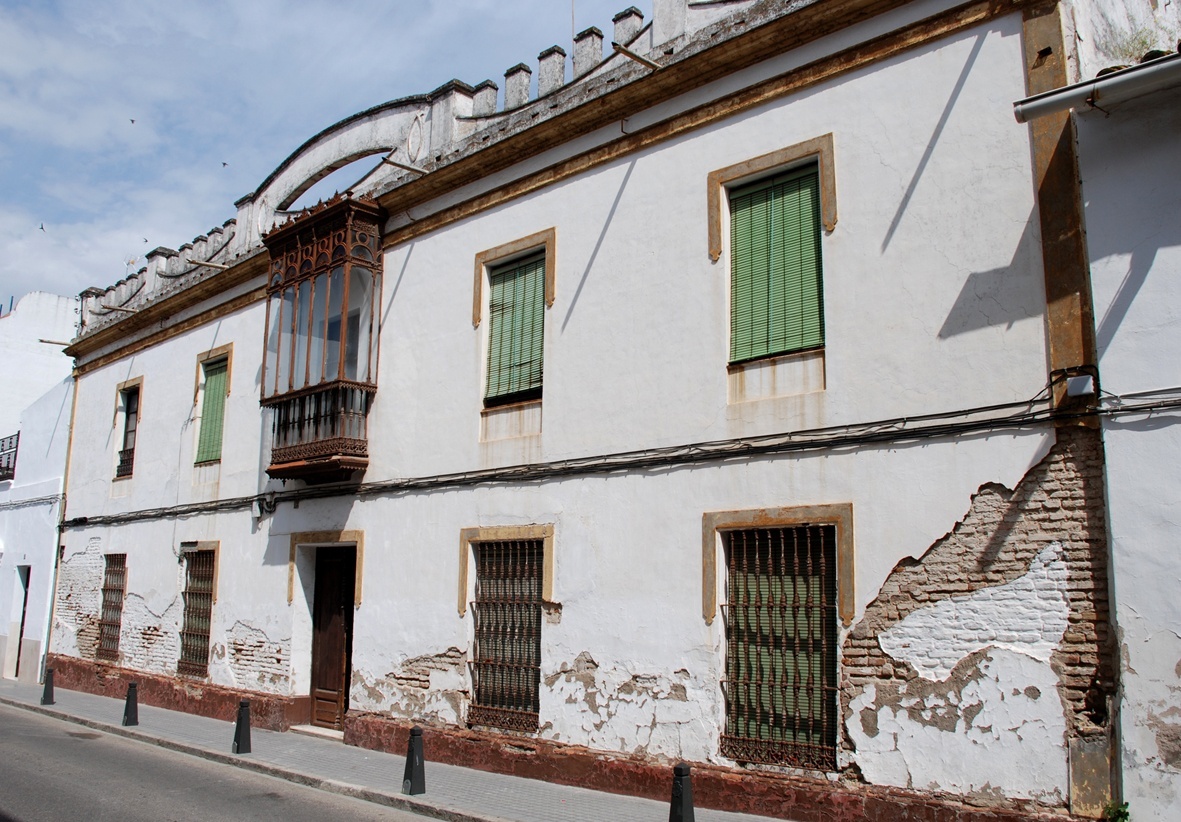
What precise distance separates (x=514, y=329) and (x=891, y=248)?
14.0 feet

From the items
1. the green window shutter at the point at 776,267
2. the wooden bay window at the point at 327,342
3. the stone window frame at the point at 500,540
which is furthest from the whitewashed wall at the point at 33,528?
the green window shutter at the point at 776,267

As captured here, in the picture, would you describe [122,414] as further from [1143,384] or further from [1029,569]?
[1143,384]

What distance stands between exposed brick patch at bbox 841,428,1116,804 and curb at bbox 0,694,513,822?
10.2ft

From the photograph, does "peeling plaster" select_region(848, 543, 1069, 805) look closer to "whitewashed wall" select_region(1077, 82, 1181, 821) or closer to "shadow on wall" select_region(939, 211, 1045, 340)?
"whitewashed wall" select_region(1077, 82, 1181, 821)

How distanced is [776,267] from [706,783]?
164 inches

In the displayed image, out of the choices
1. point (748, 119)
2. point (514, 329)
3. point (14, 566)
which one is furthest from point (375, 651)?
point (14, 566)

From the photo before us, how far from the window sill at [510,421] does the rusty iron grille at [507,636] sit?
110 centimetres

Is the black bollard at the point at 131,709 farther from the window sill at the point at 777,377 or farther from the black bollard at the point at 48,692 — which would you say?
the window sill at the point at 777,377

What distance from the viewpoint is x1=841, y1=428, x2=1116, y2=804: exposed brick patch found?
6.06 meters

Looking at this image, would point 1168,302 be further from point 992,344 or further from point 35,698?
point 35,698

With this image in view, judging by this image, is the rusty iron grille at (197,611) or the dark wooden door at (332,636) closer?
the dark wooden door at (332,636)

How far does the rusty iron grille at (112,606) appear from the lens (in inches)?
637

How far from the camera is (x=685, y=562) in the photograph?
8.25 metres

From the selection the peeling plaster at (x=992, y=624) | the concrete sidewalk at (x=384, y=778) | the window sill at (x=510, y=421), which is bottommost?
the concrete sidewalk at (x=384, y=778)
